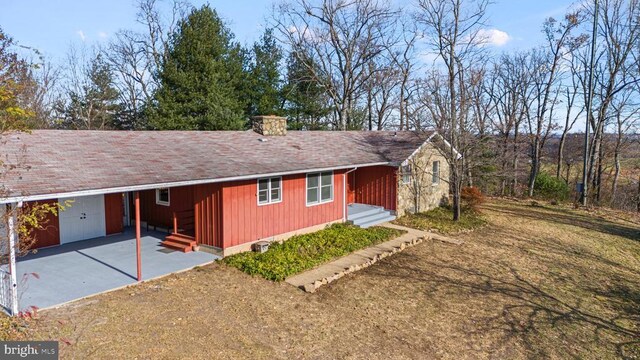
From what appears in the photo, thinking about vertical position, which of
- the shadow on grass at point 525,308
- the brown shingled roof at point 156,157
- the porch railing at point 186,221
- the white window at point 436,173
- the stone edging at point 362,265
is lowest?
the shadow on grass at point 525,308

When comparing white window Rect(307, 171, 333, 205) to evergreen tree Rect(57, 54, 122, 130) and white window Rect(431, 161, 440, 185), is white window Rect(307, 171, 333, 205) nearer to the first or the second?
white window Rect(431, 161, 440, 185)

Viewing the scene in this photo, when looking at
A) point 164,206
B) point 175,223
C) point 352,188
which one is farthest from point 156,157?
point 352,188

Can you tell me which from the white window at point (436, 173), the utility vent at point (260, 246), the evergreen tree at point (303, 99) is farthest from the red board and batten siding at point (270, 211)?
the evergreen tree at point (303, 99)

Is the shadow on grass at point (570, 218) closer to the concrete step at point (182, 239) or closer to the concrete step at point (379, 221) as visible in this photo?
the concrete step at point (379, 221)

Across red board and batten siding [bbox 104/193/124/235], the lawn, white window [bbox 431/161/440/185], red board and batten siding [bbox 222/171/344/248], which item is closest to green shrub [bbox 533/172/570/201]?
white window [bbox 431/161/440/185]

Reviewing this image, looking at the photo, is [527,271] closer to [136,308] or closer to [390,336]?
[390,336]
